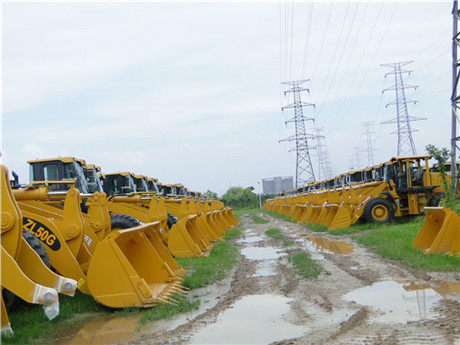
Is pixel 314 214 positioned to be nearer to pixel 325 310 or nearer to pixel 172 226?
pixel 172 226

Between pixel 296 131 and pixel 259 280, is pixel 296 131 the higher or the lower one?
the higher one

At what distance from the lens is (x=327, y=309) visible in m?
6.35

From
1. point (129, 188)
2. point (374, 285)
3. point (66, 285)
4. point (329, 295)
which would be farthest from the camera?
point (129, 188)

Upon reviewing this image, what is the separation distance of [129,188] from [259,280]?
10.2m

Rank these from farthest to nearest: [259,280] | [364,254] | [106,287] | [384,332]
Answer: [364,254] → [259,280] → [106,287] → [384,332]

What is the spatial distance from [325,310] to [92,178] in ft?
30.6

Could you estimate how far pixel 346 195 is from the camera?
2012 centimetres

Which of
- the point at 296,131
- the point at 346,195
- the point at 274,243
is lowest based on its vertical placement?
the point at 274,243

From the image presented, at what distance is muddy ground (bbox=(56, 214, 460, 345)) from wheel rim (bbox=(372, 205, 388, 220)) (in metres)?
9.05

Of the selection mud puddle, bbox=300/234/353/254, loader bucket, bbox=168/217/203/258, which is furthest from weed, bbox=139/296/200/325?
mud puddle, bbox=300/234/353/254

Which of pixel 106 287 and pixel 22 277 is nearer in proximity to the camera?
pixel 22 277

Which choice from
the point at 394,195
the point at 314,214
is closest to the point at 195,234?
the point at 394,195

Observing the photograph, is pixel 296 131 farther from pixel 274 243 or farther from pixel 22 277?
pixel 22 277

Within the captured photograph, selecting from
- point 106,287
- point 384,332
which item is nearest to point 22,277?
point 106,287
